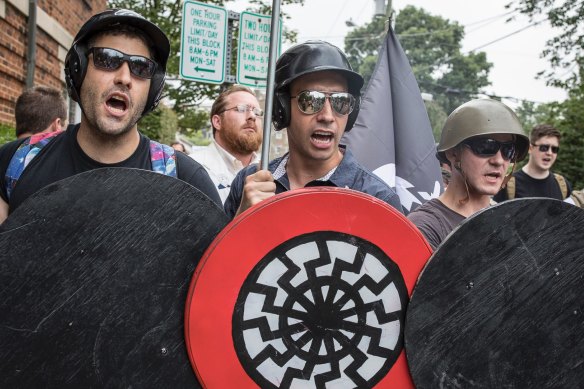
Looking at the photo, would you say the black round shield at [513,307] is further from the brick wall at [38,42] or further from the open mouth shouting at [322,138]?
the brick wall at [38,42]

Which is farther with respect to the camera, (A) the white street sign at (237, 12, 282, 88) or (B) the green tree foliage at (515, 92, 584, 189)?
(B) the green tree foliage at (515, 92, 584, 189)

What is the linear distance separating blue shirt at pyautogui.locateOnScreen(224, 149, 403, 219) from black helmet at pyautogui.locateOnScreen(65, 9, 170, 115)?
20.0 inches

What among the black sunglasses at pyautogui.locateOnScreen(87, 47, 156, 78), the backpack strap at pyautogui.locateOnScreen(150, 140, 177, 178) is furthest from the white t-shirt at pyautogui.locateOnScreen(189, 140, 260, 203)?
the black sunglasses at pyautogui.locateOnScreen(87, 47, 156, 78)

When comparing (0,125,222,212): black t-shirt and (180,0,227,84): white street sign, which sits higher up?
(180,0,227,84): white street sign

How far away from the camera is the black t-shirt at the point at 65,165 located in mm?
1809

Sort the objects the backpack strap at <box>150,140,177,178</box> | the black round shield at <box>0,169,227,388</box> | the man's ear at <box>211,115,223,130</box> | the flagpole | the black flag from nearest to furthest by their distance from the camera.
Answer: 1. the black round shield at <box>0,169,227,388</box>
2. the flagpole
3. the backpack strap at <box>150,140,177,178</box>
4. the black flag
5. the man's ear at <box>211,115,223,130</box>

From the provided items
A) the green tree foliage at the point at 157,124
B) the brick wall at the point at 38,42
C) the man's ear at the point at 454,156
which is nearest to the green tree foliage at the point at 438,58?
the green tree foliage at the point at 157,124

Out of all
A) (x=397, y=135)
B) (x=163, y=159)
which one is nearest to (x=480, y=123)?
(x=163, y=159)

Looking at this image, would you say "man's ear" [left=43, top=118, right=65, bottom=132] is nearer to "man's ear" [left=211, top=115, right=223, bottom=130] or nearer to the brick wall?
"man's ear" [left=211, top=115, right=223, bottom=130]

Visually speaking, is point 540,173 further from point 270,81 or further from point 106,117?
point 106,117

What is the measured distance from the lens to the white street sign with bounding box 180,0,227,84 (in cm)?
512

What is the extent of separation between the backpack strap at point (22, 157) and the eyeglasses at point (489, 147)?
1610 mm

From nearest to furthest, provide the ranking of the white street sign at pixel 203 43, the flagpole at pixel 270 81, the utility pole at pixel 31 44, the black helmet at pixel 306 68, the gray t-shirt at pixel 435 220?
the flagpole at pixel 270 81, the black helmet at pixel 306 68, the gray t-shirt at pixel 435 220, the white street sign at pixel 203 43, the utility pole at pixel 31 44

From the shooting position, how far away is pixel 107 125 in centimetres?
184
